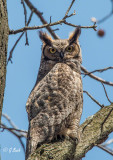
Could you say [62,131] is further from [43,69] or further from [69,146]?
[43,69]

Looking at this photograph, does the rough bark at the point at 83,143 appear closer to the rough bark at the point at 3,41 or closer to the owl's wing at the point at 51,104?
the owl's wing at the point at 51,104

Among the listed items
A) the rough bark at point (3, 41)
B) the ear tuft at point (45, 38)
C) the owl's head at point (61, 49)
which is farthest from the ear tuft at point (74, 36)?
the rough bark at point (3, 41)

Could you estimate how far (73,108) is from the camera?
291 cm

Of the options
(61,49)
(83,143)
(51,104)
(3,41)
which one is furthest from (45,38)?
(3,41)

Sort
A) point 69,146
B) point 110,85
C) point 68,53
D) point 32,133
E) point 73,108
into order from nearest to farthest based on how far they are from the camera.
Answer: point 69,146 < point 32,133 < point 73,108 < point 110,85 < point 68,53

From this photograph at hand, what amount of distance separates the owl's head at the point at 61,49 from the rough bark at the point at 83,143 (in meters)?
1.00

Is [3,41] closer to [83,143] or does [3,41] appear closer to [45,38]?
[83,143]

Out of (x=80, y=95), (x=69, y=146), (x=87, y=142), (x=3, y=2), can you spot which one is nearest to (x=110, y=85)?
(x=80, y=95)

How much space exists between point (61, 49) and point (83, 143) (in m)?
1.62

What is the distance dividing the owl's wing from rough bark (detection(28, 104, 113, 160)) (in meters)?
0.17

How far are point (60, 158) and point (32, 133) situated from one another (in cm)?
53

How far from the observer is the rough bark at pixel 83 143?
6.86 feet

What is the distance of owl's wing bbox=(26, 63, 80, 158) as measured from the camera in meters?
2.57

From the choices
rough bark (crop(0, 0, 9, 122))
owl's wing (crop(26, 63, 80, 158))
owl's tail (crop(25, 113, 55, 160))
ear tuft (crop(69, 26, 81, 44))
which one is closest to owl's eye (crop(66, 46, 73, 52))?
ear tuft (crop(69, 26, 81, 44))
